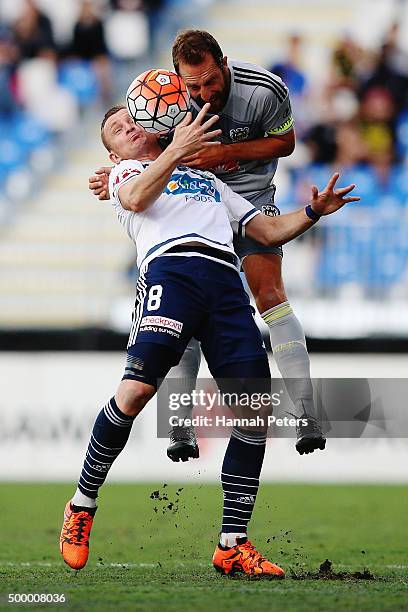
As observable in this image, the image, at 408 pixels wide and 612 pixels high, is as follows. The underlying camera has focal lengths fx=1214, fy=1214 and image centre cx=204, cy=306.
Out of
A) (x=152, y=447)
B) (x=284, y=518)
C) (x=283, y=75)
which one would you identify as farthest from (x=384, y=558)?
(x=283, y=75)

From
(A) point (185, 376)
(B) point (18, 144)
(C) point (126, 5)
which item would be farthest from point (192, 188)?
(C) point (126, 5)

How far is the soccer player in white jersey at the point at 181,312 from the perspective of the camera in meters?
5.71

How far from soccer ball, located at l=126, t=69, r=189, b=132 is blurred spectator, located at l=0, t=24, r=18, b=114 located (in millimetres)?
9902

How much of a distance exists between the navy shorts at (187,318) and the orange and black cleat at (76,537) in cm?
75

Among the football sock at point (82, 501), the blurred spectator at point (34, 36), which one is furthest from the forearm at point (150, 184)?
the blurred spectator at point (34, 36)

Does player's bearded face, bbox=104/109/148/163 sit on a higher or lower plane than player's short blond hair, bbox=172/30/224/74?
lower

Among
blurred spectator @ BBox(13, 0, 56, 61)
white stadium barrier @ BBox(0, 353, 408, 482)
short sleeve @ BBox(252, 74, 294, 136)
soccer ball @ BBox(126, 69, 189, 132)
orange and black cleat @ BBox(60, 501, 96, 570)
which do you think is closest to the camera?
orange and black cleat @ BBox(60, 501, 96, 570)

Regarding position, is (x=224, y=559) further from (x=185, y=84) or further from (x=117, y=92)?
(x=117, y=92)

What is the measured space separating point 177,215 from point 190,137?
42 cm

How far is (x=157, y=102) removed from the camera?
6008 mm

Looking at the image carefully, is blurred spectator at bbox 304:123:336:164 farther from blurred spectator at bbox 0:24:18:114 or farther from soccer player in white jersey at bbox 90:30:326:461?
soccer player in white jersey at bbox 90:30:326:461

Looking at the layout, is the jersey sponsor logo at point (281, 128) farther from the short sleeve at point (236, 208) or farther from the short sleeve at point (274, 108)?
the short sleeve at point (236, 208)

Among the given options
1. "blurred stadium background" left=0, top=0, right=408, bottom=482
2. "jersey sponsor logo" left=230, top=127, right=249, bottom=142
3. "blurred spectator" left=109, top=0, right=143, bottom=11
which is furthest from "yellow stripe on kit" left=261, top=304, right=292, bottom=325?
"blurred spectator" left=109, top=0, right=143, bottom=11

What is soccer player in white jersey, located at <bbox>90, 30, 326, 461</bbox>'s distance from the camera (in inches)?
241
